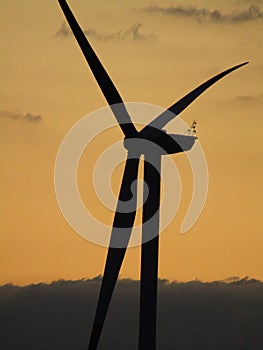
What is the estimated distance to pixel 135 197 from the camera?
92.1 m

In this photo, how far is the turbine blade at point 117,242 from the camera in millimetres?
91812

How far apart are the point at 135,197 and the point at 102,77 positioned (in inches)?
300

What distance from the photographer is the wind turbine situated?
92062mm

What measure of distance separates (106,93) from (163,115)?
4142 millimetres

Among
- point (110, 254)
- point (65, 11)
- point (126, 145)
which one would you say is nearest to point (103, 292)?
point (110, 254)

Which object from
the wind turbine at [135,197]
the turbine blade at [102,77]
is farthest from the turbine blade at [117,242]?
the turbine blade at [102,77]

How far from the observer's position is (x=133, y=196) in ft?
303

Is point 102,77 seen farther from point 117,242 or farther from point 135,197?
point 117,242

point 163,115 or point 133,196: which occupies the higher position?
point 163,115

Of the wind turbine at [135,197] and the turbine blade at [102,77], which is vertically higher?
the turbine blade at [102,77]

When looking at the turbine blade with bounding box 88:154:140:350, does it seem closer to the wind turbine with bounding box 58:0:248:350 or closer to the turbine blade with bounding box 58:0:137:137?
the wind turbine with bounding box 58:0:248:350

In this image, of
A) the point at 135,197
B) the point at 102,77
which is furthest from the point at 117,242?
the point at 102,77

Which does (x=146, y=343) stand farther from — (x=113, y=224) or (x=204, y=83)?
(x=204, y=83)

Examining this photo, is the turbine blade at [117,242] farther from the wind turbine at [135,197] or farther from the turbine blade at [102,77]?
the turbine blade at [102,77]
